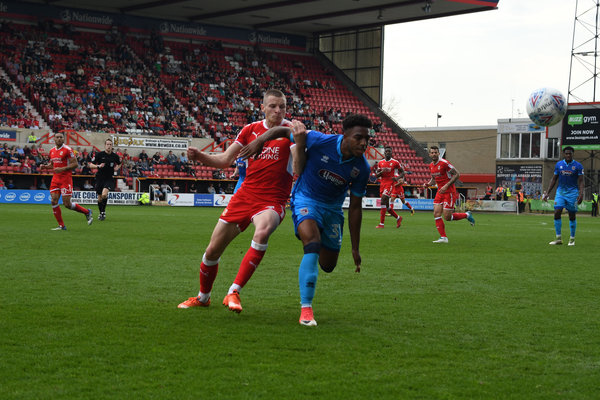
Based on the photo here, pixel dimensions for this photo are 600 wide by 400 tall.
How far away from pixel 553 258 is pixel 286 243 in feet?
18.4

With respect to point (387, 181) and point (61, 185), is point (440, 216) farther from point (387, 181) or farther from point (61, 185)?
point (61, 185)

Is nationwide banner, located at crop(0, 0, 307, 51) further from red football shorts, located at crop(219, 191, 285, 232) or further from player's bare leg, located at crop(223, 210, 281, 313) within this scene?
player's bare leg, located at crop(223, 210, 281, 313)

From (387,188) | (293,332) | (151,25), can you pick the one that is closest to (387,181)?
(387,188)

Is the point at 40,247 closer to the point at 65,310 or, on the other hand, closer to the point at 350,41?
the point at 65,310

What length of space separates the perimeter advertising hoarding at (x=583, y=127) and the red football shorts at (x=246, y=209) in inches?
1636

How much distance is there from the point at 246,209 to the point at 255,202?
115 mm

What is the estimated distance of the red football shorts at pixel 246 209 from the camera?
7.05m

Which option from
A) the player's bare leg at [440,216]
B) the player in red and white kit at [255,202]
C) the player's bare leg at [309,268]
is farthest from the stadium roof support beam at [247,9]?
the player's bare leg at [309,268]

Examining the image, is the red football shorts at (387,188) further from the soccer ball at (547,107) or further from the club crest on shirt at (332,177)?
the club crest on shirt at (332,177)

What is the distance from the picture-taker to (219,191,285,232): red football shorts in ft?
23.1

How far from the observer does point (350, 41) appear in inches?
2311

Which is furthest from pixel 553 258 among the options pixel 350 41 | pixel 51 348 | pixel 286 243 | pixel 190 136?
pixel 350 41

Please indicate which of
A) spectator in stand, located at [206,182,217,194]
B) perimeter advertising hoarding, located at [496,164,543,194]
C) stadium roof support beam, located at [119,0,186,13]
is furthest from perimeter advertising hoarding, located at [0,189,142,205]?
perimeter advertising hoarding, located at [496,164,543,194]

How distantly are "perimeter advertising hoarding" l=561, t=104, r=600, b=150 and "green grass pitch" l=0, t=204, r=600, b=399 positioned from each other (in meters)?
35.6
